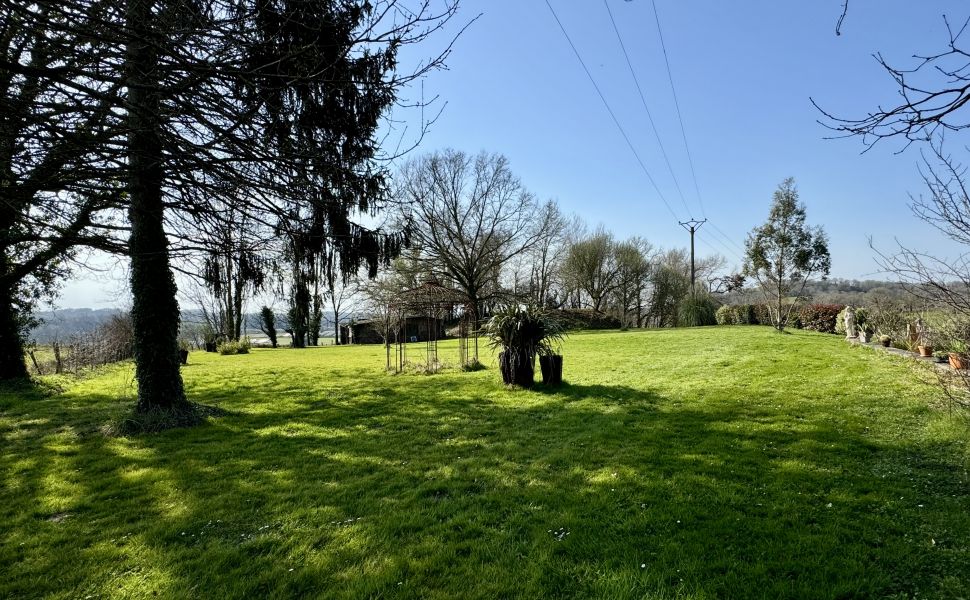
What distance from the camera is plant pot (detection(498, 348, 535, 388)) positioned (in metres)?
8.00

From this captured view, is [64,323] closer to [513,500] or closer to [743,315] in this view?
[513,500]

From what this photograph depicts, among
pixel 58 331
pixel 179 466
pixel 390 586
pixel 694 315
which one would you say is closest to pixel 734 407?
pixel 390 586

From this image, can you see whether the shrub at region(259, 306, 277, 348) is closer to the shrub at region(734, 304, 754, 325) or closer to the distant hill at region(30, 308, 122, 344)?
the distant hill at region(30, 308, 122, 344)

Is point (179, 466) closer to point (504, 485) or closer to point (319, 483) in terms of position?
point (319, 483)

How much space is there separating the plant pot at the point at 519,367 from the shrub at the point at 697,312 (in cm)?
1948

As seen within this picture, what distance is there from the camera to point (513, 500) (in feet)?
10.6

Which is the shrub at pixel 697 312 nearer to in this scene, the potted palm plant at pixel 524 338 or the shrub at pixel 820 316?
the shrub at pixel 820 316

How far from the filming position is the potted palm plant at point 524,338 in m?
7.98

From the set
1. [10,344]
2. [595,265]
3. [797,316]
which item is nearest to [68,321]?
[10,344]

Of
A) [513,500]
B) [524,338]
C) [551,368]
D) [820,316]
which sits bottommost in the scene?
[513,500]

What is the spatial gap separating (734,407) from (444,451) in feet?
13.6

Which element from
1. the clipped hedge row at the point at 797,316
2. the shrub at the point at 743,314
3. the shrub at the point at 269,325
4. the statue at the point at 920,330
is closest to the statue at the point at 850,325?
the statue at the point at 920,330

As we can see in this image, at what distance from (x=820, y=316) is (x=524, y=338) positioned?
17.3 m

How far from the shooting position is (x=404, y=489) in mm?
3527
